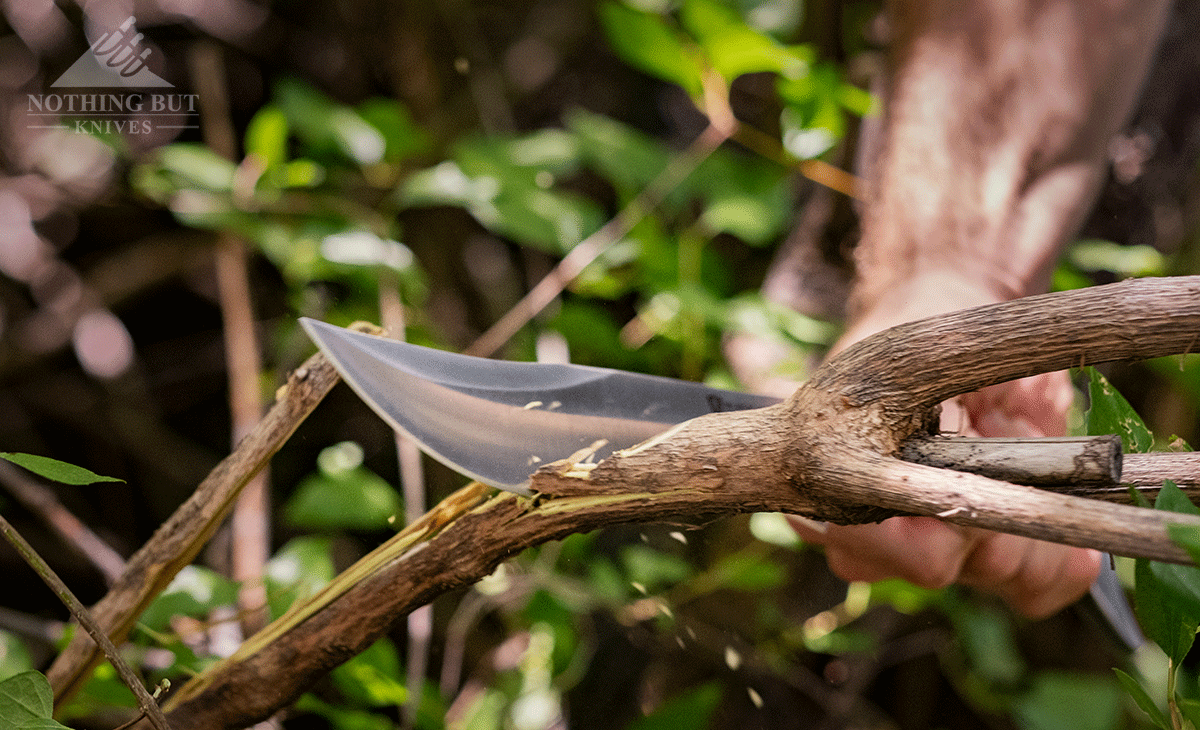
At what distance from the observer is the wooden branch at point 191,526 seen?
0.33 m

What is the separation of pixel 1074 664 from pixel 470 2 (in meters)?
1.17

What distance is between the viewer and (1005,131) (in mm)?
638

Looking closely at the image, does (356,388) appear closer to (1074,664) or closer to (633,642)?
(633,642)

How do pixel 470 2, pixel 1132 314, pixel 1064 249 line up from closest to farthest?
pixel 1132 314, pixel 1064 249, pixel 470 2

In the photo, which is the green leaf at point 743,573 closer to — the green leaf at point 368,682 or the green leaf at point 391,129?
the green leaf at point 368,682

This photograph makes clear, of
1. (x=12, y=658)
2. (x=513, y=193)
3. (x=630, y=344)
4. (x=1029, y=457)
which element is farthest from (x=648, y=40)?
(x=12, y=658)

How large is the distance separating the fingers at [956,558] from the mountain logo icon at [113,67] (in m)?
0.73

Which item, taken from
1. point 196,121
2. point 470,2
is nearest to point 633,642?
point 196,121

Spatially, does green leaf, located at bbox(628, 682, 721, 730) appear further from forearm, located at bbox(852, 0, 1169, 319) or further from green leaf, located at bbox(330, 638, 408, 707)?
forearm, located at bbox(852, 0, 1169, 319)

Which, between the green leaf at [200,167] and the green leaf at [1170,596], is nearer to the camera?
the green leaf at [1170,596]

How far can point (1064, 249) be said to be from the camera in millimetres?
643

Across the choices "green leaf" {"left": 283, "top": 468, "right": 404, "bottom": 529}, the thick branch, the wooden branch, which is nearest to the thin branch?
"green leaf" {"left": 283, "top": 468, "right": 404, "bottom": 529}

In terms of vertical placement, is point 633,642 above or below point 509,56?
below

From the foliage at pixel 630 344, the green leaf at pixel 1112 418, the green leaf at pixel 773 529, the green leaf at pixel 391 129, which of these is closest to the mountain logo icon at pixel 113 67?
the foliage at pixel 630 344
